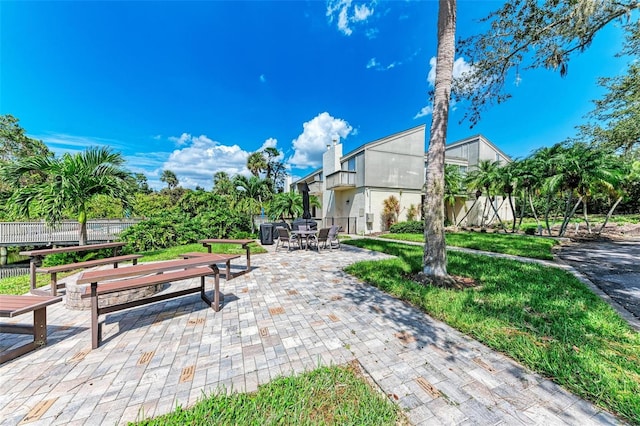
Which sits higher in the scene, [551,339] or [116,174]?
[116,174]

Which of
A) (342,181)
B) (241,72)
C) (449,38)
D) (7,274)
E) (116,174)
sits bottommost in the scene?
(7,274)

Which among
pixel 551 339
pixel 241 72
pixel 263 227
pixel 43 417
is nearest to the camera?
pixel 43 417

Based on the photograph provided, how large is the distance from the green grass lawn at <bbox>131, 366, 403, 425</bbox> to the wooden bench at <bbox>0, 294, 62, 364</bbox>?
75.3 inches

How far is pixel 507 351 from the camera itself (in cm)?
242

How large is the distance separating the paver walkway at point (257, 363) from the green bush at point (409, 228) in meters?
12.7

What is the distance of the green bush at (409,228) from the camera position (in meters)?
15.4

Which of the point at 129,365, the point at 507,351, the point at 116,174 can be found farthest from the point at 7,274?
the point at 507,351

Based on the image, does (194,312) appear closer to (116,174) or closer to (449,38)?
(116,174)

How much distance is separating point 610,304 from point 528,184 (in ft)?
39.5

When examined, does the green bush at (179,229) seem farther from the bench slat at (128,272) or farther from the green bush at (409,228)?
the green bush at (409,228)

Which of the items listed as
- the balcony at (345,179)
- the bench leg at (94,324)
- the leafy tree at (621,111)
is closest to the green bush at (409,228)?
the balcony at (345,179)

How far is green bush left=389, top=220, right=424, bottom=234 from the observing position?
15.4 meters

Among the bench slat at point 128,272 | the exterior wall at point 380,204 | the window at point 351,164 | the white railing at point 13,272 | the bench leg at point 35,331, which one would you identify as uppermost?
the window at point 351,164

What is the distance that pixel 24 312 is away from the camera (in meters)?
2.18
